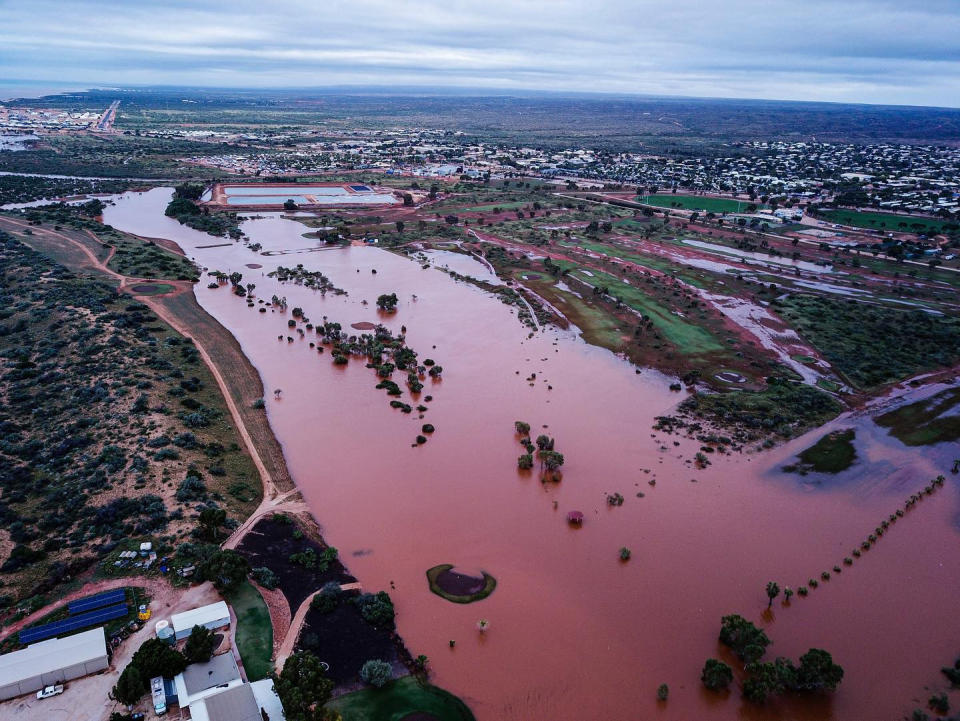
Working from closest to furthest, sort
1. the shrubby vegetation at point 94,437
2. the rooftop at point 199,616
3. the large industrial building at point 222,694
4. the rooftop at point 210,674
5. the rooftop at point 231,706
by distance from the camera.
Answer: the rooftop at point 231,706 < the large industrial building at point 222,694 < the rooftop at point 210,674 < the rooftop at point 199,616 < the shrubby vegetation at point 94,437

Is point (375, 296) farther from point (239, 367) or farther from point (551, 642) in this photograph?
point (551, 642)

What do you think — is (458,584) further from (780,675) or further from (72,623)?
(72,623)

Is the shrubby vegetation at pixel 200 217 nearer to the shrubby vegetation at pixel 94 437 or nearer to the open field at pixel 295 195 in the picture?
the open field at pixel 295 195

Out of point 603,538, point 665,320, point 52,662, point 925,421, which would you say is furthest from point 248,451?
point 925,421

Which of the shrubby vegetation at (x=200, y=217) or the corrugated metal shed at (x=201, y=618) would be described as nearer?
the corrugated metal shed at (x=201, y=618)

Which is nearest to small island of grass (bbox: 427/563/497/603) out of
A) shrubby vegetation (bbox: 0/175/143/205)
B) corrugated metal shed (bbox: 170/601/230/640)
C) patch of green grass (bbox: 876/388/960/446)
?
corrugated metal shed (bbox: 170/601/230/640)

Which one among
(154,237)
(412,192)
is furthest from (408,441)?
(412,192)

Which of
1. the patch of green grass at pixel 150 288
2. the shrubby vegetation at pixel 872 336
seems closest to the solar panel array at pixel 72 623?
the patch of green grass at pixel 150 288
